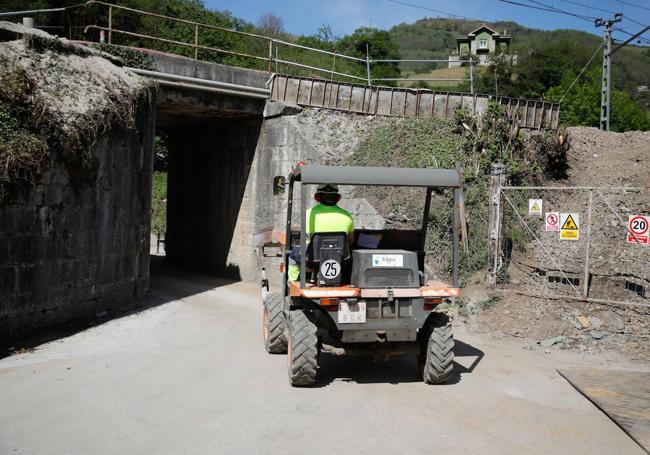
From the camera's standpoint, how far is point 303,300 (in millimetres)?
7289

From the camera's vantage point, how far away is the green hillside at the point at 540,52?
45312mm

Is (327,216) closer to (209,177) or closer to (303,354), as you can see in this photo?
(303,354)

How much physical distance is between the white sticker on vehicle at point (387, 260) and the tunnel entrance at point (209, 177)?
371 inches

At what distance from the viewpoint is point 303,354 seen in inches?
270

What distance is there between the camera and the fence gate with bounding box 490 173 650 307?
11125 mm

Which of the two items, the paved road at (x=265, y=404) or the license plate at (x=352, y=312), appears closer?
the paved road at (x=265, y=404)

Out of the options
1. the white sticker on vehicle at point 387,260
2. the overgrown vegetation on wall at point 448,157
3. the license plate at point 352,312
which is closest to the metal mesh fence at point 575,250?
the overgrown vegetation on wall at point 448,157

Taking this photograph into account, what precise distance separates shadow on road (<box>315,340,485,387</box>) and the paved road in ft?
0.08

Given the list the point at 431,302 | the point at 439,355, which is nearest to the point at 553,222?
the point at 431,302

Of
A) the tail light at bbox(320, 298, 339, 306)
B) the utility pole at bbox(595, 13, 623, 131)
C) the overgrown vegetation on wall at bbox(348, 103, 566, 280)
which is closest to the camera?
the tail light at bbox(320, 298, 339, 306)

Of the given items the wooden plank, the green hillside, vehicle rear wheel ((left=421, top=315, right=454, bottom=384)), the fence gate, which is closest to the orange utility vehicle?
vehicle rear wheel ((left=421, top=315, right=454, bottom=384))

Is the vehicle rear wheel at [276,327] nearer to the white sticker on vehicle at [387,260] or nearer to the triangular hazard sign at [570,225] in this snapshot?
the white sticker on vehicle at [387,260]

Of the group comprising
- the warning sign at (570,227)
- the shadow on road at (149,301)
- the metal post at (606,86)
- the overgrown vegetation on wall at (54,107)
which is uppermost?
the metal post at (606,86)

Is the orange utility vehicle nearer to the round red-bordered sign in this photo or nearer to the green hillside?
the round red-bordered sign
